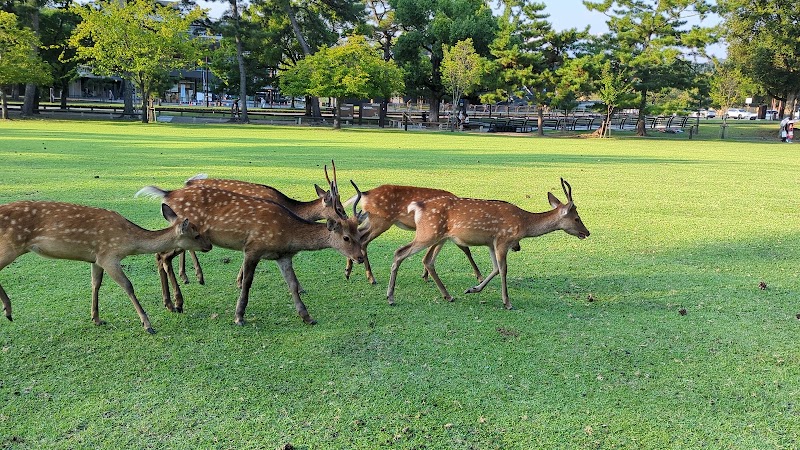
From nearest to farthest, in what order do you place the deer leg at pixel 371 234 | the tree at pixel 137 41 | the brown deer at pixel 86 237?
the brown deer at pixel 86 237, the deer leg at pixel 371 234, the tree at pixel 137 41

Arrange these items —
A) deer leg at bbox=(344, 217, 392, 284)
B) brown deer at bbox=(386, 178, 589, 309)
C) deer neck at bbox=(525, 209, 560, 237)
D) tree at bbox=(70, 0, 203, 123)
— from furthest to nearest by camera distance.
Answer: tree at bbox=(70, 0, 203, 123)
deer leg at bbox=(344, 217, 392, 284)
deer neck at bbox=(525, 209, 560, 237)
brown deer at bbox=(386, 178, 589, 309)

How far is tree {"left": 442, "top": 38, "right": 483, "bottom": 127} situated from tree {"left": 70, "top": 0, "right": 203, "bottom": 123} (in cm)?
1478

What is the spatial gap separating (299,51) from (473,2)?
1468 centimetres

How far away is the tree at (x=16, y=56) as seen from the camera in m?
32.1

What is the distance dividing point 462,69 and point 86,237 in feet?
118

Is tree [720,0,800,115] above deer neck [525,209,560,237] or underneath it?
above

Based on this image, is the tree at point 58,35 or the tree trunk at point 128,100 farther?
the tree at point 58,35

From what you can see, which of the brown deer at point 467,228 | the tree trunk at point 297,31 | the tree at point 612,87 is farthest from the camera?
the tree trunk at point 297,31

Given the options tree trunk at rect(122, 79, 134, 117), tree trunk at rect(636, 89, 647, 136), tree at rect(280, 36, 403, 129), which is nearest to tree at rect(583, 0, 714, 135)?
tree trunk at rect(636, 89, 647, 136)

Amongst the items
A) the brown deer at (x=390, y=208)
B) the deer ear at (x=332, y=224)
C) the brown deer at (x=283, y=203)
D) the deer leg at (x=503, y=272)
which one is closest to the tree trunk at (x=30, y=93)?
the brown deer at (x=283, y=203)

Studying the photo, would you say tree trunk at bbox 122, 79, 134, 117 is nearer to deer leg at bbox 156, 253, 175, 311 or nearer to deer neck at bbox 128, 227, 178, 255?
deer leg at bbox 156, 253, 175, 311

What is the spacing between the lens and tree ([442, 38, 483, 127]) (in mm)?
Result: 38250

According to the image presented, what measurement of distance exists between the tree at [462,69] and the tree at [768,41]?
1538cm

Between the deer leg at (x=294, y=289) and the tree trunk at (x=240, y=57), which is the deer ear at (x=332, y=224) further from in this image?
the tree trunk at (x=240, y=57)
